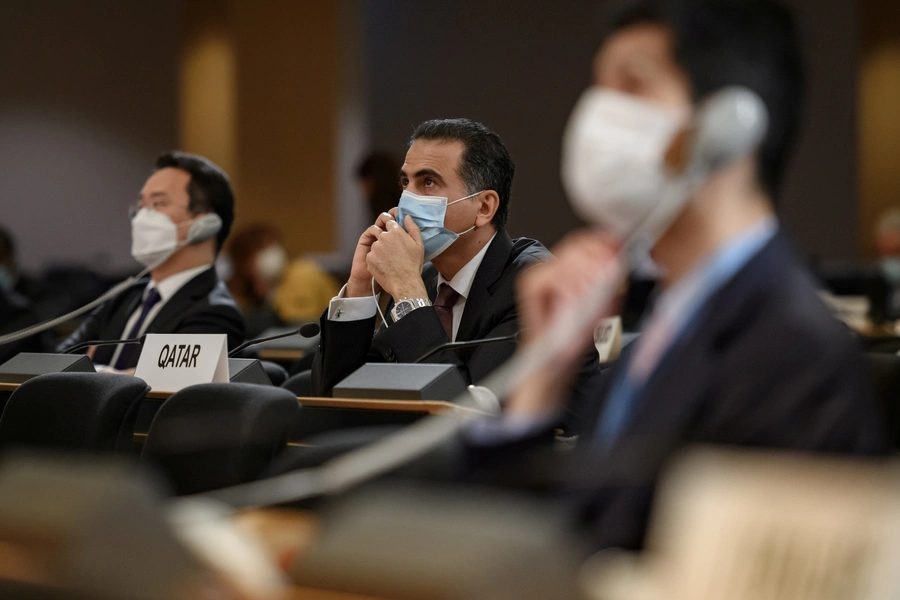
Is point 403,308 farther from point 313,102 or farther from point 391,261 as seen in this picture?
point 313,102

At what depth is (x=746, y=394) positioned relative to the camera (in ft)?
3.53

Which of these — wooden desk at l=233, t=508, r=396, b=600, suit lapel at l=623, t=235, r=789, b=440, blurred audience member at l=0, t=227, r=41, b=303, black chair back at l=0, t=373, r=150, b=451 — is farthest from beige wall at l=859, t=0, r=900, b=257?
wooden desk at l=233, t=508, r=396, b=600

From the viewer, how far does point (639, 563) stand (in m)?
0.80

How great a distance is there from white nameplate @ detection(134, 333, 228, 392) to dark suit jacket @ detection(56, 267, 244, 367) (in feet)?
1.49

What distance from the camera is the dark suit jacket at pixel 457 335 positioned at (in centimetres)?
270

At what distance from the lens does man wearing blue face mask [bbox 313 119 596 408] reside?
2.76 metres

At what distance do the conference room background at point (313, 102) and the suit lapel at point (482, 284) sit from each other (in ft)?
20.5

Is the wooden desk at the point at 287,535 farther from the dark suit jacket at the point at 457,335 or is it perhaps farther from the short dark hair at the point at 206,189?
the short dark hair at the point at 206,189

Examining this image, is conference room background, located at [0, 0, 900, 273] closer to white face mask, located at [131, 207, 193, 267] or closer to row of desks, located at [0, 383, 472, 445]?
white face mask, located at [131, 207, 193, 267]

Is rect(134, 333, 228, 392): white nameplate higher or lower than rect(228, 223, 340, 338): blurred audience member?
higher

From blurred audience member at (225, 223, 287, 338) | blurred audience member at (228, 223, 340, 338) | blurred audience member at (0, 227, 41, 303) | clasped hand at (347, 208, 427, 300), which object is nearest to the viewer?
clasped hand at (347, 208, 427, 300)

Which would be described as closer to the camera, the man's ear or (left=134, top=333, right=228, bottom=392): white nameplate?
(left=134, top=333, right=228, bottom=392): white nameplate

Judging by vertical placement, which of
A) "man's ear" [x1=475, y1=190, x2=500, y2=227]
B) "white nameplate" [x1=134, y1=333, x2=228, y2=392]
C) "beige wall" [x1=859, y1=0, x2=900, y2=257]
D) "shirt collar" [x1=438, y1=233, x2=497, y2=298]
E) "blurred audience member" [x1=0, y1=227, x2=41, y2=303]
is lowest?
"blurred audience member" [x1=0, y1=227, x2=41, y2=303]

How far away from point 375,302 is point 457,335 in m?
0.26
